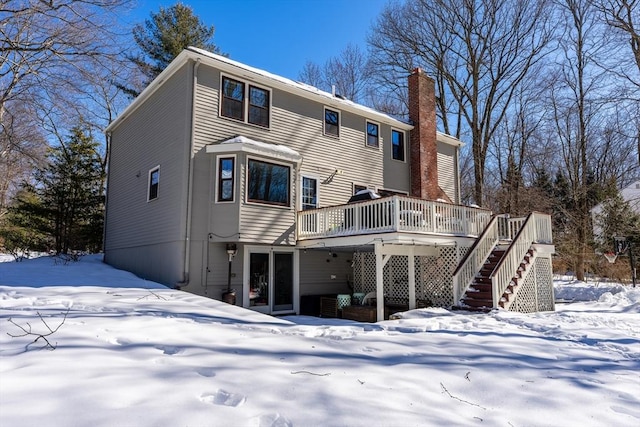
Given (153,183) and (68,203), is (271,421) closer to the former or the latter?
(153,183)

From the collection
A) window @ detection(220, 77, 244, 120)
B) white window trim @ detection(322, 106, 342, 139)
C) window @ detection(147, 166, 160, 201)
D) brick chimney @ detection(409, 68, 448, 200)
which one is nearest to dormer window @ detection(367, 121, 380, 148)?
white window trim @ detection(322, 106, 342, 139)

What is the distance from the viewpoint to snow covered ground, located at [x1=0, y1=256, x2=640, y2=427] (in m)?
2.95

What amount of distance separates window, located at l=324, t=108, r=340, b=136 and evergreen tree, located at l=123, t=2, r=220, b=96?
47.6ft

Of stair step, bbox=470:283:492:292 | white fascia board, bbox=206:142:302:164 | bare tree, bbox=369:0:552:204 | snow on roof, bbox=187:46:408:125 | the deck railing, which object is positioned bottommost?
stair step, bbox=470:283:492:292

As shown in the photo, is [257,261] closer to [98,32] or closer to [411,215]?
[411,215]

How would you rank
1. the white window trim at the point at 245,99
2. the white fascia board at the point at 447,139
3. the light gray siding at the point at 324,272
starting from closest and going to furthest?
the white window trim at the point at 245,99
the light gray siding at the point at 324,272
the white fascia board at the point at 447,139

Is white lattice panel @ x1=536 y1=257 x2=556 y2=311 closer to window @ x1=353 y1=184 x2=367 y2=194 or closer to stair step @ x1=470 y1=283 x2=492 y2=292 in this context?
stair step @ x1=470 y1=283 x2=492 y2=292

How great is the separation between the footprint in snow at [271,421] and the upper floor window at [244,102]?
1030cm

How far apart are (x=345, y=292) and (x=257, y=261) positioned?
3.74 m

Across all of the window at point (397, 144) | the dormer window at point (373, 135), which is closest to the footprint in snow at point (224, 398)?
the dormer window at point (373, 135)

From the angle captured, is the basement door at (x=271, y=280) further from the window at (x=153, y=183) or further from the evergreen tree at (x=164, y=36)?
the evergreen tree at (x=164, y=36)

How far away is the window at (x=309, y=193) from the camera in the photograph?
13.4m

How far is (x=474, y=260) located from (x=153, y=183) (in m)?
9.72

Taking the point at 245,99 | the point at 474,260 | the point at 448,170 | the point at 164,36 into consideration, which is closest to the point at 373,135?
the point at 448,170
